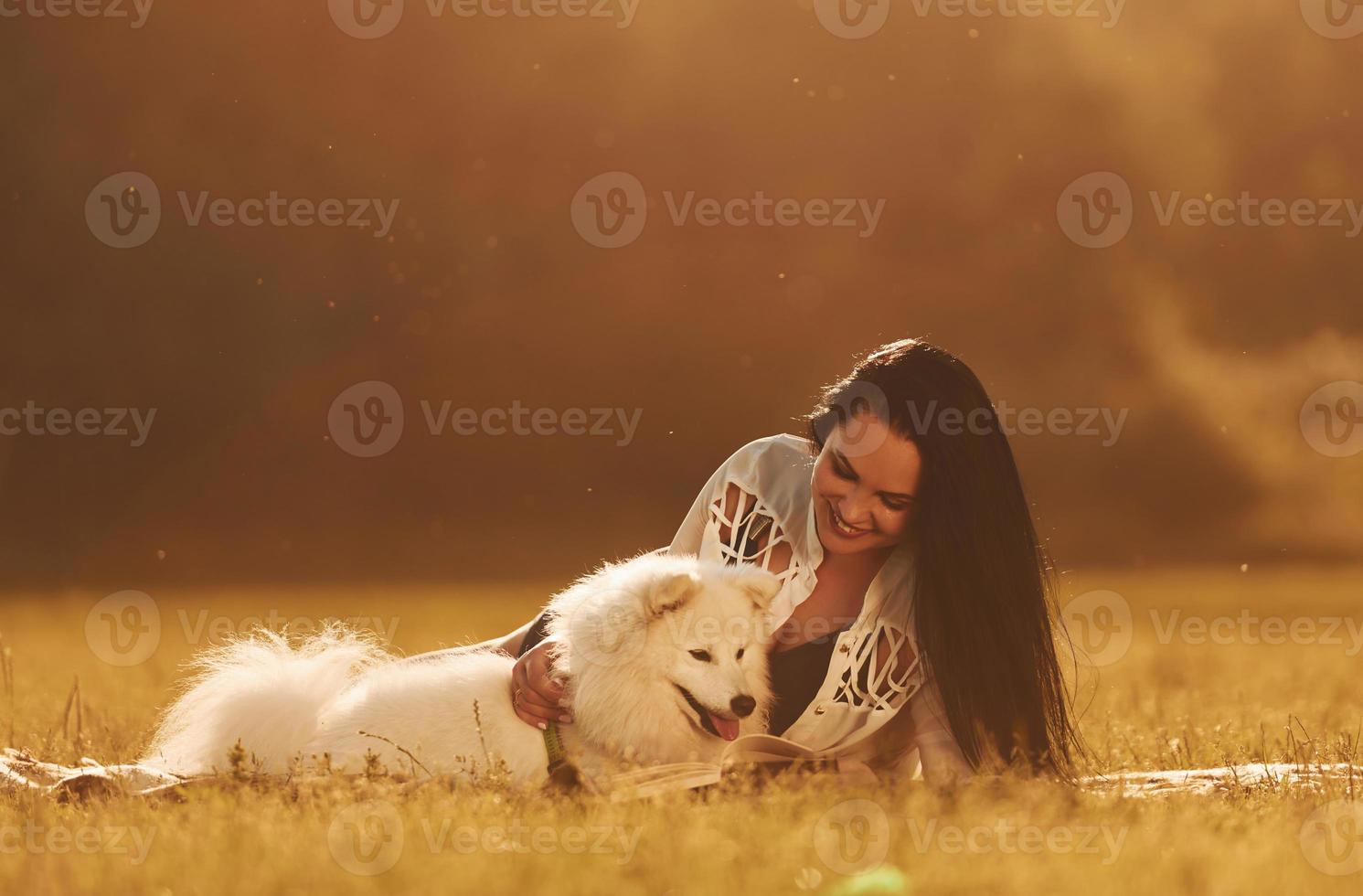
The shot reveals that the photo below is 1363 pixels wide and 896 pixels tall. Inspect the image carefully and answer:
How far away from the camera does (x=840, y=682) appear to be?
4.58 m

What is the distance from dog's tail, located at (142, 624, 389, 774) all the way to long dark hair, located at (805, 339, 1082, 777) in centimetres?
225

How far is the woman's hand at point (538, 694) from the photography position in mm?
4234

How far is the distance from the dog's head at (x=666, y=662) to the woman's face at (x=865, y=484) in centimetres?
37

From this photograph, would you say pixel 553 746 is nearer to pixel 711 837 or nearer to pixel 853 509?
pixel 711 837

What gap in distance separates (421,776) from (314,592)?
43.7 ft

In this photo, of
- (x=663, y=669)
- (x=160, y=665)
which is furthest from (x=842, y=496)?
(x=160, y=665)
